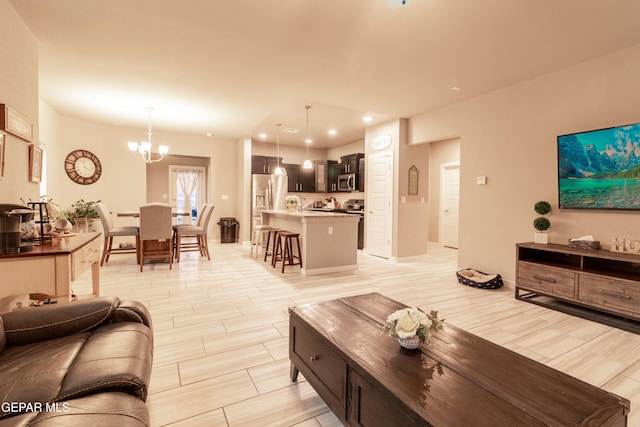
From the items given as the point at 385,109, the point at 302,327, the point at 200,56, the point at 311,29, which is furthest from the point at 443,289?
the point at 200,56

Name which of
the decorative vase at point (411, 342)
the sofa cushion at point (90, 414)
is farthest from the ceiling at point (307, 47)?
the sofa cushion at point (90, 414)

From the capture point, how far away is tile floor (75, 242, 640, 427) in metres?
1.71

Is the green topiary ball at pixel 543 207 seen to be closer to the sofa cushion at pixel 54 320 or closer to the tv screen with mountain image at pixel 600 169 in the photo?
the tv screen with mountain image at pixel 600 169

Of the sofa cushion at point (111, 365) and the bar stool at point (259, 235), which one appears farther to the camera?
the bar stool at point (259, 235)

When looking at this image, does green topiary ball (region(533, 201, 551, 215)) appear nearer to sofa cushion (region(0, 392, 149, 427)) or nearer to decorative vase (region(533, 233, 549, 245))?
decorative vase (region(533, 233, 549, 245))

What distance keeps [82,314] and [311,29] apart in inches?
108

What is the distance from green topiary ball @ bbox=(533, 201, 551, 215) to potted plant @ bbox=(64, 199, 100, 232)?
6961 mm

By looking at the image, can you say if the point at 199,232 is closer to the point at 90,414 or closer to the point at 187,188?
the point at 187,188

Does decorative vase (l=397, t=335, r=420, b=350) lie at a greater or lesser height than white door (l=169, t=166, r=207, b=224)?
lesser

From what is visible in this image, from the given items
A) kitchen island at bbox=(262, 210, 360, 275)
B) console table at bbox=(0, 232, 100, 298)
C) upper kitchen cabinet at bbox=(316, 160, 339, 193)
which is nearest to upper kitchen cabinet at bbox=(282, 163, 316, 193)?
upper kitchen cabinet at bbox=(316, 160, 339, 193)

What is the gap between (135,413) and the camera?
95cm

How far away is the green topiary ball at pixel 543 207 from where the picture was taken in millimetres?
3469

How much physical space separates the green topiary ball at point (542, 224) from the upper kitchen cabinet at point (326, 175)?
5.47 metres

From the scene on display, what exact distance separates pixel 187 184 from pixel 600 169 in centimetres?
905
